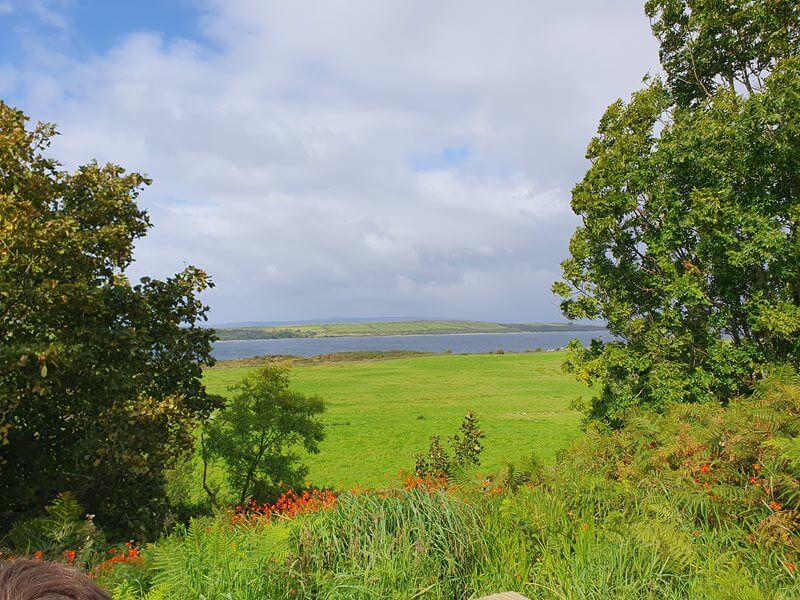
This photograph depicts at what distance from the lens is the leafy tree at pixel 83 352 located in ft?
28.2

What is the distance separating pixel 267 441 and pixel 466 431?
5.17 metres

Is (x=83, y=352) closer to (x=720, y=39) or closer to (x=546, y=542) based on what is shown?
(x=546, y=542)

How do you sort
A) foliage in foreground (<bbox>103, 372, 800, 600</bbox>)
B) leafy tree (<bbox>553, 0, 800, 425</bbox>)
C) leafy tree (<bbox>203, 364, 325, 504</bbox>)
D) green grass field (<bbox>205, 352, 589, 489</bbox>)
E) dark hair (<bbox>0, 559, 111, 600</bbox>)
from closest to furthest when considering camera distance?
1. dark hair (<bbox>0, 559, 111, 600</bbox>)
2. foliage in foreground (<bbox>103, 372, 800, 600</bbox>)
3. leafy tree (<bbox>553, 0, 800, 425</bbox>)
4. leafy tree (<bbox>203, 364, 325, 504</bbox>)
5. green grass field (<bbox>205, 352, 589, 489</bbox>)

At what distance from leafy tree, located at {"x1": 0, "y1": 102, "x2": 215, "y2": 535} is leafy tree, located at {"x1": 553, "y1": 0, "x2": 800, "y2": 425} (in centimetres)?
957

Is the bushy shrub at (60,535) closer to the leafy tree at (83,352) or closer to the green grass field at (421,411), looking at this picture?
the leafy tree at (83,352)

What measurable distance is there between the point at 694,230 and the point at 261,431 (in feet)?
37.0

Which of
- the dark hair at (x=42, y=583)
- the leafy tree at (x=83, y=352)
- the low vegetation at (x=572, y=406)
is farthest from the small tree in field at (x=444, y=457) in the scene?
the dark hair at (x=42, y=583)

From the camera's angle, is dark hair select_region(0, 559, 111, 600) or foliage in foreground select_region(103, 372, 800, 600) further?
foliage in foreground select_region(103, 372, 800, 600)

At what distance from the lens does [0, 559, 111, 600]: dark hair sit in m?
1.63

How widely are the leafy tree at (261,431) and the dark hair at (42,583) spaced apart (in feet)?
38.4

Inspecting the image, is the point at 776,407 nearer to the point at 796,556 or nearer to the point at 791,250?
the point at 796,556

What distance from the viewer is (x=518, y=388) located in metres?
45.1

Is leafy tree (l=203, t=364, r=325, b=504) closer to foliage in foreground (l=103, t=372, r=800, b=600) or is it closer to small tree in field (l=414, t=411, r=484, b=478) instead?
small tree in field (l=414, t=411, r=484, b=478)

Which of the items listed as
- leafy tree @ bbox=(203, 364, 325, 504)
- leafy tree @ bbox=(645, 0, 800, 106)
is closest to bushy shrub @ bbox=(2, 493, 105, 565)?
leafy tree @ bbox=(203, 364, 325, 504)
